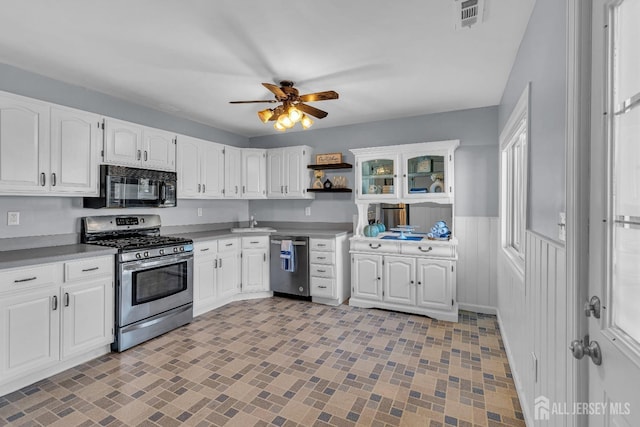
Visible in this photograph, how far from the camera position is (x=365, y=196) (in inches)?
161

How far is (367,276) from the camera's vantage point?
12.7 feet

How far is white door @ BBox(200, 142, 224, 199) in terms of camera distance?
13.5 feet

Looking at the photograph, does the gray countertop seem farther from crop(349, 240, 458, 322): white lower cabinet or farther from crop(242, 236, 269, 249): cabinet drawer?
crop(349, 240, 458, 322): white lower cabinet

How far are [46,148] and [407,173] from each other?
142 inches

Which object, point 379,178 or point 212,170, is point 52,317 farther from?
point 379,178

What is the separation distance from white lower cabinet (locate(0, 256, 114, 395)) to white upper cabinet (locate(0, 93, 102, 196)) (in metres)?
0.72

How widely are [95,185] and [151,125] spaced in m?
1.14

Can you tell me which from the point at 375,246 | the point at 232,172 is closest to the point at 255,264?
the point at 232,172

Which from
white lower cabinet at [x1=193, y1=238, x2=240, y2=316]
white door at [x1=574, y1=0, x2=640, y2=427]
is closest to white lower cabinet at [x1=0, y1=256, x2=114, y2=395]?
white lower cabinet at [x1=193, y1=238, x2=240, y2=316]

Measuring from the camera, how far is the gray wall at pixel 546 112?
130 centimetres

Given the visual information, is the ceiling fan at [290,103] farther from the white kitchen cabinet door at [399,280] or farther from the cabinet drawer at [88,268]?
the white kitchen cabinet door at [399,280]

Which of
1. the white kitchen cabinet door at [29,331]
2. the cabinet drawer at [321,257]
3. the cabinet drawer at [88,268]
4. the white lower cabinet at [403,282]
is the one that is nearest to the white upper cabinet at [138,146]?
the cabinet drawer at [88,268]

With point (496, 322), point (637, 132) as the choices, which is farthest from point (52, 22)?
point (496, 322)

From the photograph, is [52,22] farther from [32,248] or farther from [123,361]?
[123,361]
